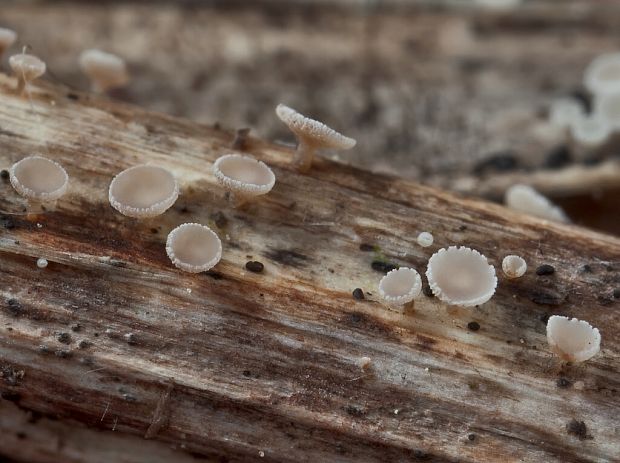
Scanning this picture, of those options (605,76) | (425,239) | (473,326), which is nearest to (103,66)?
(425,239)

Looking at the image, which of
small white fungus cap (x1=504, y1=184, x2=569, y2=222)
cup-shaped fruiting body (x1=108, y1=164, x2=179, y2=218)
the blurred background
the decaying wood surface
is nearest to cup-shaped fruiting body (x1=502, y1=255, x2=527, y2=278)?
the decaying wood surface

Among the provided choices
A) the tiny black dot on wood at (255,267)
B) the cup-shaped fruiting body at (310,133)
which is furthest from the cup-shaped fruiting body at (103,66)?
the tiny black dot on wood at (255,267)

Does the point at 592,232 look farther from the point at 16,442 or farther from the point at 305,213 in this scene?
the point at 16,442

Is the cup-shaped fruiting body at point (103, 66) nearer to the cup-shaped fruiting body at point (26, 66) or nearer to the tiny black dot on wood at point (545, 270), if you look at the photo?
the cup-shaped fruiting body at point (26, 66)

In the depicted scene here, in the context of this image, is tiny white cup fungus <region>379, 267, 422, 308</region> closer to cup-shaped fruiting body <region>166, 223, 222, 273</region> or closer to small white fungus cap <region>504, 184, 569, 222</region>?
cup-shaped fruiting body <region>166, 223, 222, 273</region>

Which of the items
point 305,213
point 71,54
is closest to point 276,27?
point 71,54
